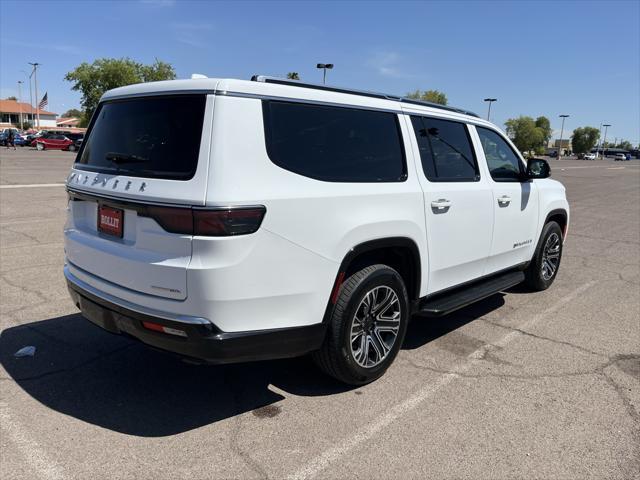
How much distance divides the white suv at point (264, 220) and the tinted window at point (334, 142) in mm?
10

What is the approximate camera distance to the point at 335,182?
318cm

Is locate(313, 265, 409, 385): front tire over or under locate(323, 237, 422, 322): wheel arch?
under

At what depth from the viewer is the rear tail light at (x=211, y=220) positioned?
261cm

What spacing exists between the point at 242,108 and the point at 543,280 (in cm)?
474

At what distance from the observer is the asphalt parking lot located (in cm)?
275

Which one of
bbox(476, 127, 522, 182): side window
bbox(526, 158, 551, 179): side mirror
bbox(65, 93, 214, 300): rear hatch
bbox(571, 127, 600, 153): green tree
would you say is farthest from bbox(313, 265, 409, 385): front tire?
bbox(571, 127, 600, 153): green tree

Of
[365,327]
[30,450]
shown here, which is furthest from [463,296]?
[30,450]

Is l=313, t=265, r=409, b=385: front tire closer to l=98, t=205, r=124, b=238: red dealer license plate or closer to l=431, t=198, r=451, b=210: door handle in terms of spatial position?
l=431, t=198, r=451, b=210: door handle

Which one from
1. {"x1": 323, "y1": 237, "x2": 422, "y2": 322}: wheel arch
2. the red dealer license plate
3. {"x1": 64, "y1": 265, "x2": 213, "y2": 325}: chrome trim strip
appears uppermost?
the red dealer license plate

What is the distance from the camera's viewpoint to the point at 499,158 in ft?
16.5

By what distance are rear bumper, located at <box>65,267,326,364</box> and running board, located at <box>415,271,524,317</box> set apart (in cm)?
121

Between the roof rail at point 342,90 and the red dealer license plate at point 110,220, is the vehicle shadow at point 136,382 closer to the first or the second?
the red dealer license plate at point 110,220

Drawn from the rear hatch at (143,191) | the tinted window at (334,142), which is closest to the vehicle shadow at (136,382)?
the rear hatch at (143,191)

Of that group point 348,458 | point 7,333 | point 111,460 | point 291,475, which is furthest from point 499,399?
point 7,333
